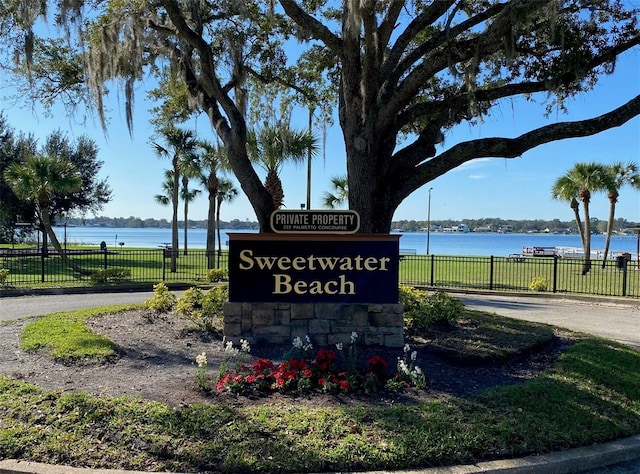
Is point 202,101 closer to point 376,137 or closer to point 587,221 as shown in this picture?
point 376,137

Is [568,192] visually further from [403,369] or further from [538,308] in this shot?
[403,369]

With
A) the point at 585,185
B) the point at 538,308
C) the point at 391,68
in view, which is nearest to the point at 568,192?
the point at 585,185

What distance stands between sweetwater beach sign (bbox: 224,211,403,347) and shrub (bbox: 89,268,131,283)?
1154 cm

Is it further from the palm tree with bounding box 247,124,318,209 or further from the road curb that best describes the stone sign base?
the palm tree with bounding box 247,124,318,209

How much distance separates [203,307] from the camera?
8.21 meters

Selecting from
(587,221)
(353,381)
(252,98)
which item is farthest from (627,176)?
(353,381)

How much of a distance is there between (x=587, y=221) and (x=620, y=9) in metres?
20.9

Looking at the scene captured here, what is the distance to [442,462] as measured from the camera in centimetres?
384

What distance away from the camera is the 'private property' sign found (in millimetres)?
7074

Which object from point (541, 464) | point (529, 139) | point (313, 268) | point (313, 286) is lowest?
point (541, 464)

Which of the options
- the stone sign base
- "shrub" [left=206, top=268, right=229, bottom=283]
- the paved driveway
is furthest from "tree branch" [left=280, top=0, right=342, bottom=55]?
"shrub" [left=206, top=268, right=229, bottom=283]

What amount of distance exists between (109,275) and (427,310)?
12.5 m

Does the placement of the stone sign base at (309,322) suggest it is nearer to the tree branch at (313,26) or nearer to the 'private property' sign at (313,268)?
the 'private property' sign at (313,268)

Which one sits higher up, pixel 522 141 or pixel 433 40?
pixel 433 40
